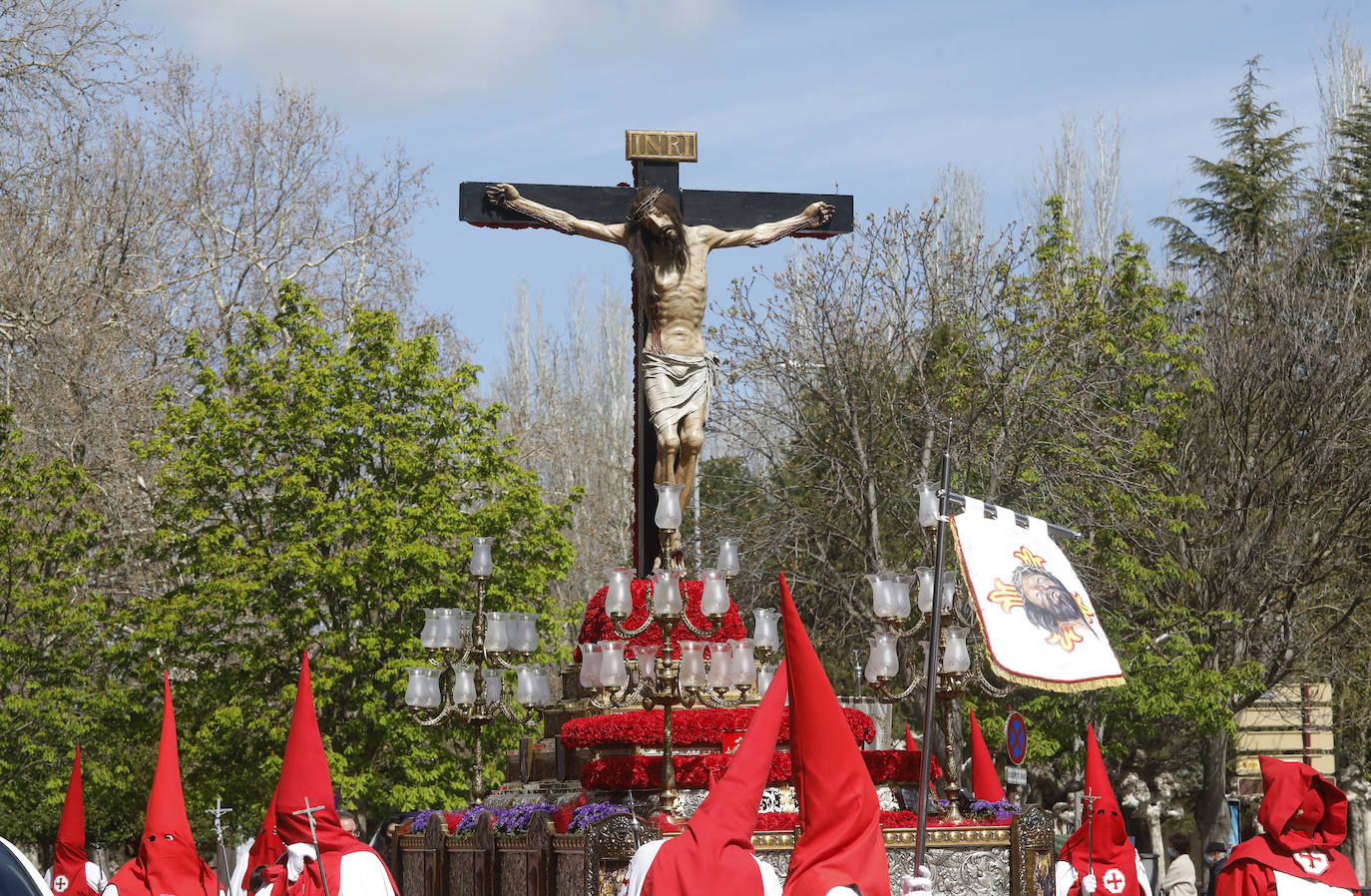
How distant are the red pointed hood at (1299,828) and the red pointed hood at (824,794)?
3.98 meters

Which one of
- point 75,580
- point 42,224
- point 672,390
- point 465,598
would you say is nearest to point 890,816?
point 672,390

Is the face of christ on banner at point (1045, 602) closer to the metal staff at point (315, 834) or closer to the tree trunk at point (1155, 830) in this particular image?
the metal staff at point (315, 834)

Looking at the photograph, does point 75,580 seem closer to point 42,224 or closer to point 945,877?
point 42,224

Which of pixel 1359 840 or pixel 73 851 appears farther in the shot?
pixel 1359 840

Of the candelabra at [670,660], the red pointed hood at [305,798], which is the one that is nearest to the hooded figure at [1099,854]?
the candelabra at [670,660]

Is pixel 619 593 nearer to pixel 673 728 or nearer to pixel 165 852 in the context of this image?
pixel 673 728

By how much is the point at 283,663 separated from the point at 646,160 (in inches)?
471

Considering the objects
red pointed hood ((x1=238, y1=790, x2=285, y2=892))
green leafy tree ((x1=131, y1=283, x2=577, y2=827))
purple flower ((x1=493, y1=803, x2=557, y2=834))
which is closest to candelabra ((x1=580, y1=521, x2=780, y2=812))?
purple flower ((x1=493, y1=803, x2=557, y2=834))

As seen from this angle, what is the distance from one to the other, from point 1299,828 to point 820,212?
7532 mm

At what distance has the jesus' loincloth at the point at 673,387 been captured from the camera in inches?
509

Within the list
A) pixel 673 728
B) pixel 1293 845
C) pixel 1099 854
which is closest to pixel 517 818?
pixel 673 728

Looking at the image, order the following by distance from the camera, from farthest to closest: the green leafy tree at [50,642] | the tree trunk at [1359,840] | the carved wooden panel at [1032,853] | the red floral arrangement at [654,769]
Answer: the tree trunk at [1359,840] → the green leafy tree at [50,642] → the red floral arrangement at [654,769] → the carved wooden panel at [1032,853]

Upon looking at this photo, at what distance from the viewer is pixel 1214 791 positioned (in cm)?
2609

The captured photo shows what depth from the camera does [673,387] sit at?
42.5 ft
